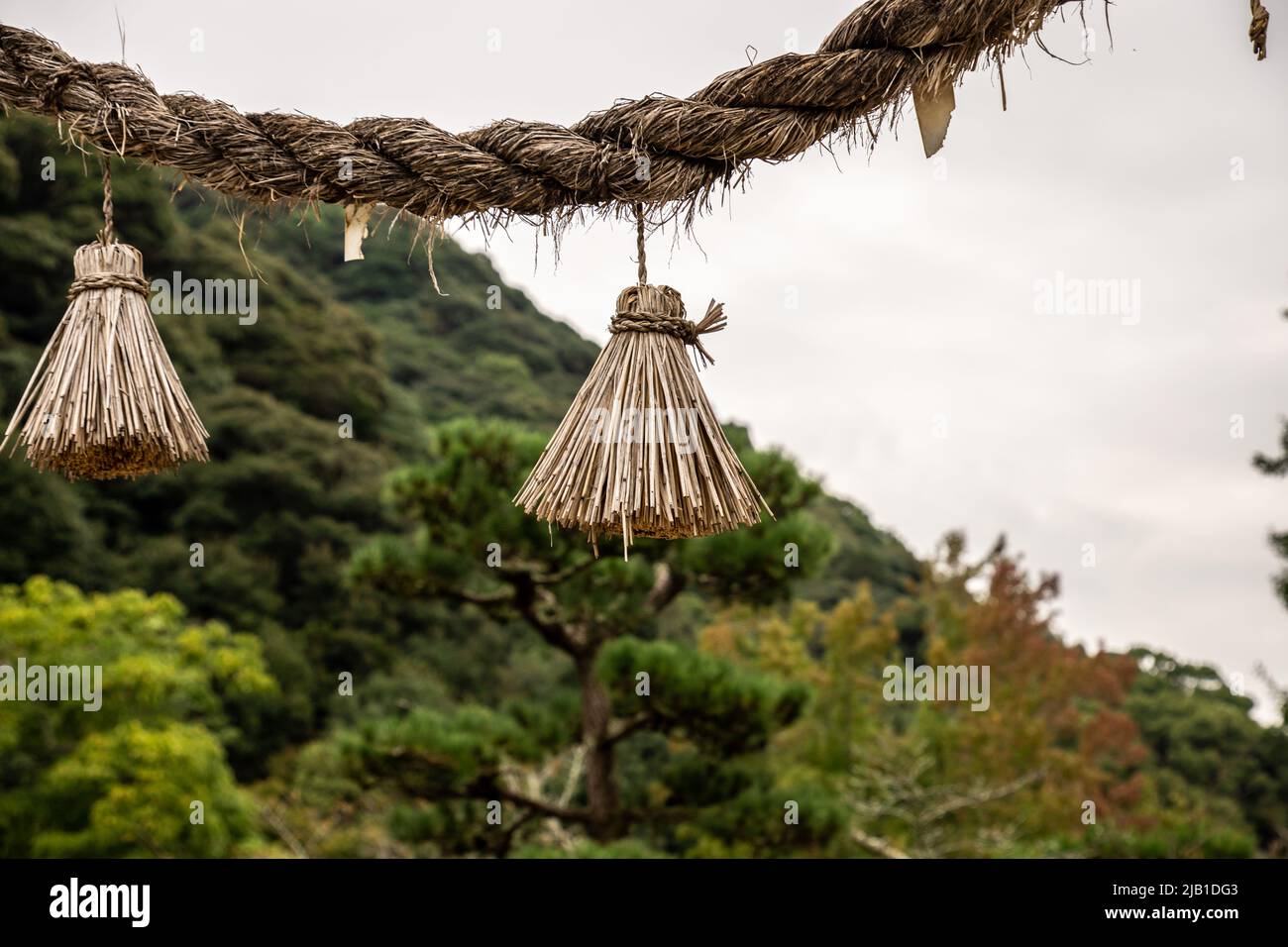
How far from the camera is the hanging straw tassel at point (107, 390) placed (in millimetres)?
1182

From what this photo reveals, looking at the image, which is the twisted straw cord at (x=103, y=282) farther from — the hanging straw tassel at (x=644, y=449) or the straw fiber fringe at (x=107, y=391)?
the hanging straw tassel at (x=644, y=449)

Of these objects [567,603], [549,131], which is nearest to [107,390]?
[549,131]

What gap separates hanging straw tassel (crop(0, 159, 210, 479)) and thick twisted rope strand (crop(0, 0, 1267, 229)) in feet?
0.34

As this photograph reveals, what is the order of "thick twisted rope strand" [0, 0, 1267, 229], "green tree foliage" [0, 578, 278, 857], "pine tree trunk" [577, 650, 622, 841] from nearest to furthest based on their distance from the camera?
"thick twisted rope strand" [0, 0, 1267, 229] → "pine tree trunk" [577, 650, 622, 841] → "green tree foliage" [0, 578, 278, 857]

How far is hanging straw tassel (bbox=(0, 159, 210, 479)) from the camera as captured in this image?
3.88 feet

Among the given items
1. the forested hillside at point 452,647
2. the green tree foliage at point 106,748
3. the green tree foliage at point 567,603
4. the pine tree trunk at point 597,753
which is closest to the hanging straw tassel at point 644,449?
the forested hillside at point 452,647

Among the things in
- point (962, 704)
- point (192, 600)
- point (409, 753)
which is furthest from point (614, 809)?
point (192, 600)

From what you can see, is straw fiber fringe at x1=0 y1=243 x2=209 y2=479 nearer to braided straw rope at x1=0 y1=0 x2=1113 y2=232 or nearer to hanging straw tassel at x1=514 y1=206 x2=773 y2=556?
braided straw rope at x1=0 y1=0 x2=1113 y2=232

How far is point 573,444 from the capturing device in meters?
1.11

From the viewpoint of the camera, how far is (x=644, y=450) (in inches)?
42.4

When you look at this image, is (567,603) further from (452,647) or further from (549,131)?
(452,647)

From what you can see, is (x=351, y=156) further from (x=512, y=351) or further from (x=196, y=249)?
(x=512, y=351)

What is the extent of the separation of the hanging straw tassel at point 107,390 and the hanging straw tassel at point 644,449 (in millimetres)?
428

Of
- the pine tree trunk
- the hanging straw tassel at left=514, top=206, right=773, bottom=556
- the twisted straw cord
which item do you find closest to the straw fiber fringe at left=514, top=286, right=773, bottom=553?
the hanging straw tassel at left=514, top=206, right=773, bottom=556
